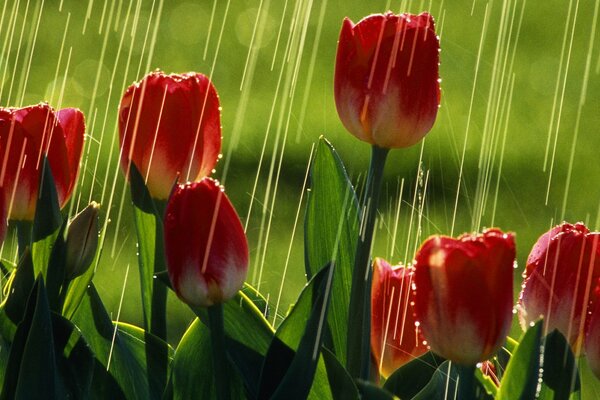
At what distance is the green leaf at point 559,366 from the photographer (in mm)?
783

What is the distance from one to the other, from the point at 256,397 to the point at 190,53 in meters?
3.38

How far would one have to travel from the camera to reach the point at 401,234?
2717mm

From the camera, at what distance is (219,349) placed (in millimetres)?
802

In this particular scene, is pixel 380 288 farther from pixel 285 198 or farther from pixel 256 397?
pixel 285 198

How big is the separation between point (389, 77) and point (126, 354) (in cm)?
30

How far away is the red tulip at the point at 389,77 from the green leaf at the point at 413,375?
0.56ft

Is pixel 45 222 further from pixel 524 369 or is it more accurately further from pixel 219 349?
pixel 524 369

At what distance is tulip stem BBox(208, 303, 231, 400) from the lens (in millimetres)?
797

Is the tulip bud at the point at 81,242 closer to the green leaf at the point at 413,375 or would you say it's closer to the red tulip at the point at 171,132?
the red tulip at the point at 171,132

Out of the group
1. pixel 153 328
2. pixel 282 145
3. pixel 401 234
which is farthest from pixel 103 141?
pixel 153 328

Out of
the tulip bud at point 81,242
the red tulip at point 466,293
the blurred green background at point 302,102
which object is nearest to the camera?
the red tulip at point 466,293

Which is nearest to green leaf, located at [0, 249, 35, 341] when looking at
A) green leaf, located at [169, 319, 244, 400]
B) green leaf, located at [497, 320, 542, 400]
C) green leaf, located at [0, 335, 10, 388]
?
green leaf, located at [0, 335, 10, 388]

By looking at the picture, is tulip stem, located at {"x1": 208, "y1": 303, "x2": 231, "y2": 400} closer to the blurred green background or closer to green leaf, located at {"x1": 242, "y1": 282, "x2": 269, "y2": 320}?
green leaf, located at {"x1": 242, "y1": 282, "x2": 269, "y2": 320}

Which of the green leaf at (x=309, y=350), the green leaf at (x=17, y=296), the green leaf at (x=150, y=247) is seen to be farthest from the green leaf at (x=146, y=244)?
the green leaf at (x=309, y=350)
